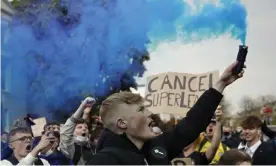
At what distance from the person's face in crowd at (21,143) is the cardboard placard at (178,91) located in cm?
273

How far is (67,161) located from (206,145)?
1.60 metres

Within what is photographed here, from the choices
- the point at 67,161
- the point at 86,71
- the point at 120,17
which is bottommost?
the point at 67,161

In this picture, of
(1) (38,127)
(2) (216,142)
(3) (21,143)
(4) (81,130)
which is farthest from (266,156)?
(1) (38,127)

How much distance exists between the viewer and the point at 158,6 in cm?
1083

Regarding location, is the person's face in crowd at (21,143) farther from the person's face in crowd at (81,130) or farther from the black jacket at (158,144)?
the black jacket at (158,144)

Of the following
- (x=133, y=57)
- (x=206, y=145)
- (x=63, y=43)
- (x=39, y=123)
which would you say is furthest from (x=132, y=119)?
(x=63, y=43)

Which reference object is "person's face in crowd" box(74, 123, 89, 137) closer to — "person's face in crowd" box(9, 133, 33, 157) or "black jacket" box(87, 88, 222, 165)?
"person's face in crowd" box(9, 133, 33, 157)

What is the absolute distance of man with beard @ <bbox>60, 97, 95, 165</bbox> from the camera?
7176mm

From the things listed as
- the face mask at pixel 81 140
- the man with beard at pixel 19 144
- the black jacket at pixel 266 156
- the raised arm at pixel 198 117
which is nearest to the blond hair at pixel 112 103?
the raised arm at pixel 198 117

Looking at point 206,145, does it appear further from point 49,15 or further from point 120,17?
point 49,15

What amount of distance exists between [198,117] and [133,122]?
19.6 inches

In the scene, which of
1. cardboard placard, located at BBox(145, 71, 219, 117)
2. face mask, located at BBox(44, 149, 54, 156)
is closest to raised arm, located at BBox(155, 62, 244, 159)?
face mask, located at BBox(44, 149, 54, 156)

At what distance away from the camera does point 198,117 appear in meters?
4.00

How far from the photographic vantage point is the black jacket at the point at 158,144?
354 cm
